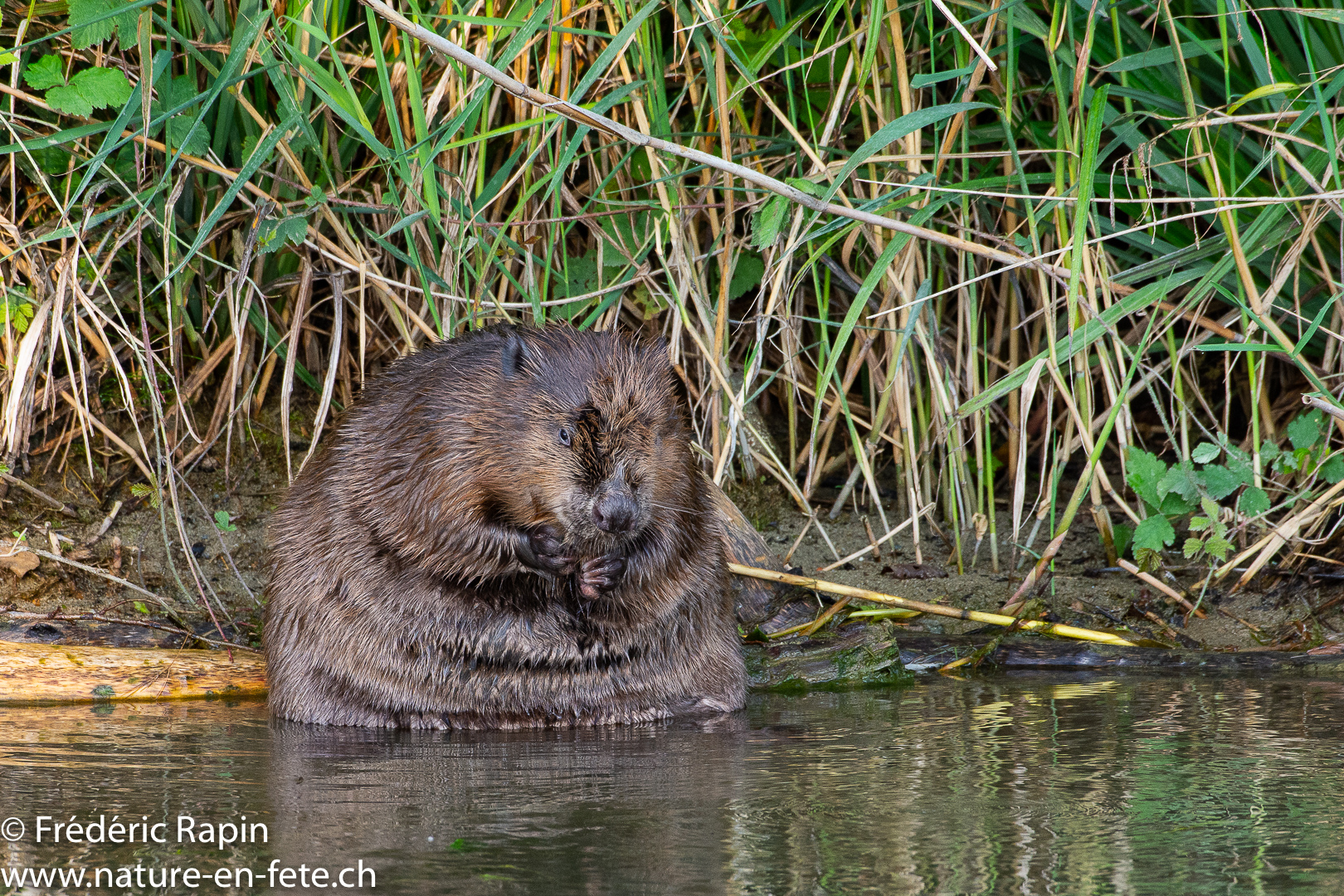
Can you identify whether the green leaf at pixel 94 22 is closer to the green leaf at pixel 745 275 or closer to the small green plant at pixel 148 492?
the small green plant at pixel 148 492

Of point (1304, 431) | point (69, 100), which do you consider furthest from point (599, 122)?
point (1304, 431)

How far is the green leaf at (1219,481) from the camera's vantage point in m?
4.45

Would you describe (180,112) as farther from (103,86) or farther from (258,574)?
(258,574)

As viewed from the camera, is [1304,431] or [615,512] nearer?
[615,512]

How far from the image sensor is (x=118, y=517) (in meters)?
4.92

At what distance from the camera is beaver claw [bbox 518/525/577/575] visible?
357 centimetres

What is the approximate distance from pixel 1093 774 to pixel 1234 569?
2136mm

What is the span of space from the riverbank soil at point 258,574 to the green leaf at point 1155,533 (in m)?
0.19

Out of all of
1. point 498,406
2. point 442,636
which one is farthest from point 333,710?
point 498,406

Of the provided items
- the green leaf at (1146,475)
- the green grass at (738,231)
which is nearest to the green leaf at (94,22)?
the green grass at (738,231)

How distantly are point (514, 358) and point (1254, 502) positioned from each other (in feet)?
7.32

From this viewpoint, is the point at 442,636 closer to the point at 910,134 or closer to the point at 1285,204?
the point at 910,134

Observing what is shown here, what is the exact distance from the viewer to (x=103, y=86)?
435cm

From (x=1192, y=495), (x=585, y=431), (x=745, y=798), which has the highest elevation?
(x=585, y=431)
